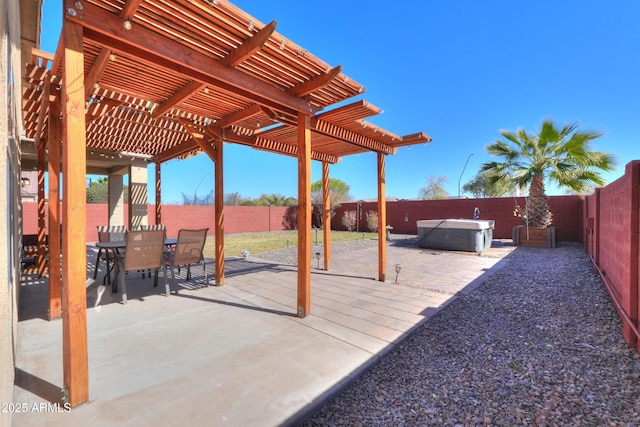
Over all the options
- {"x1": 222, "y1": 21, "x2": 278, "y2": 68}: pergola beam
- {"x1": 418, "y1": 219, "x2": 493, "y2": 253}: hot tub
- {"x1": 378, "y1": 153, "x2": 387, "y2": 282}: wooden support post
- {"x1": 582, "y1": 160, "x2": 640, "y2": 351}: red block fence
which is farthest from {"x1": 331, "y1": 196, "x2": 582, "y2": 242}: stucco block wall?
{"x1": 222, "y1": 21, "x2": 278, "y2": 68}: pergola beam

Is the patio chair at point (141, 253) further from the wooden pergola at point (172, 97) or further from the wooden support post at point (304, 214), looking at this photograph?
the wooden support post at point (304, 214)

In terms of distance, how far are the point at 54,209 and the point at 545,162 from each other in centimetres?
1158

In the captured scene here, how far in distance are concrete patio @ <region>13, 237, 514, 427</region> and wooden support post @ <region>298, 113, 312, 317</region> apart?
0.81ft

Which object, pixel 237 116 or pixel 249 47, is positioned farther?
pixel 237 116

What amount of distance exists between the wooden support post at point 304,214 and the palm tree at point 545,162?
8.60 metres

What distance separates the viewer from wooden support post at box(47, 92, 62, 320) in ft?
9.95

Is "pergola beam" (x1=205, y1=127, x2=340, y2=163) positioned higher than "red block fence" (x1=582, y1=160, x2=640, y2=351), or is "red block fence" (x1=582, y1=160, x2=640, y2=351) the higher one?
"pergola beam" (x1=205, y1=127, x2=340, y2=163)

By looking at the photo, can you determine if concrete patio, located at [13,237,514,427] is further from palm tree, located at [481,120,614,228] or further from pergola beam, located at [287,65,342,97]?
palm tree, located at [481,120,614,228]

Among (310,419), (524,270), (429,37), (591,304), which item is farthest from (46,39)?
(429,37)

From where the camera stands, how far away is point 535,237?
9047 mm

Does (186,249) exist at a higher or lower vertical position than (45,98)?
lower

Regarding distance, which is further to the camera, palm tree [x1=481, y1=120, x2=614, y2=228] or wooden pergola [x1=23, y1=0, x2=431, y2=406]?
palm tree [x1=481, y1=120, x2=614, y2=228]

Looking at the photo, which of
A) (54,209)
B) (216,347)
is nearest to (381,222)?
(216,347)

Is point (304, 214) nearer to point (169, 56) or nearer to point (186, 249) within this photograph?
point (169, 56)
